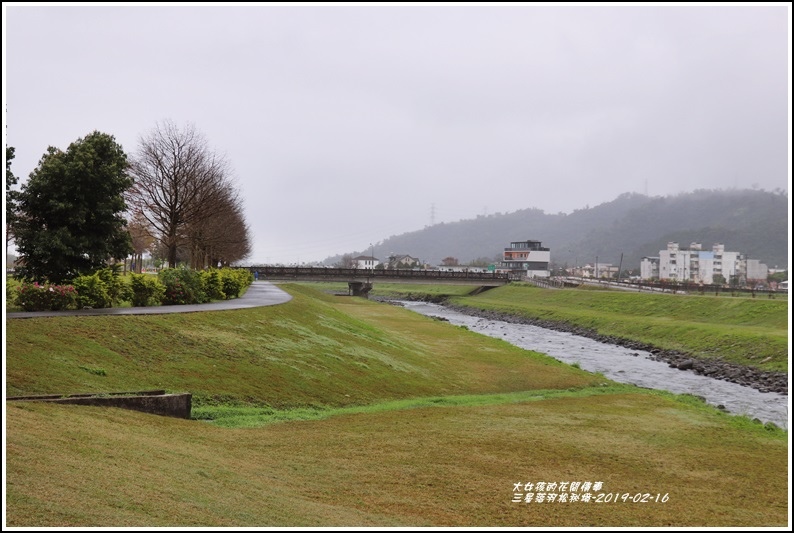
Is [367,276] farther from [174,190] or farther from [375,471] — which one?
[375,471]

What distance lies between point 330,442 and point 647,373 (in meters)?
24.1

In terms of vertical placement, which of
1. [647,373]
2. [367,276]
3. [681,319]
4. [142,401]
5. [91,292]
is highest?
[91,292]

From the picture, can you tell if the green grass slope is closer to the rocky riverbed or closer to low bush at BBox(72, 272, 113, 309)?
the rocky riverbed

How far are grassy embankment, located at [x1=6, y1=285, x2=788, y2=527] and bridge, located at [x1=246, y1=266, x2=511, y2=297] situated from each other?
68.0 m

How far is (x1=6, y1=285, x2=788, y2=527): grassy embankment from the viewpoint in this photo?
9.12 meters

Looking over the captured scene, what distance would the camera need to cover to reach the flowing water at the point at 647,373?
25.1 m

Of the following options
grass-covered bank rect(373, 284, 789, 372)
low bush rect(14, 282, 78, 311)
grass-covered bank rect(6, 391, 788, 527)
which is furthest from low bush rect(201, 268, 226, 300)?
grass-covered bank rect(373, 284, 789, 372)

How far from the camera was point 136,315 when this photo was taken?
22328mm

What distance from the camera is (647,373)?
111ft

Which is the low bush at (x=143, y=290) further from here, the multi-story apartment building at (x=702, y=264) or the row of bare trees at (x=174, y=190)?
the multi-story apartment building at (x=702, y=264)

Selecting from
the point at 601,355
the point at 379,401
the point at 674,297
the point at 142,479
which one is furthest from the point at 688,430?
the point at 674,297

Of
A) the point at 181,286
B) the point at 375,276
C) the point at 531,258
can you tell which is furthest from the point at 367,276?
the point at 531,258

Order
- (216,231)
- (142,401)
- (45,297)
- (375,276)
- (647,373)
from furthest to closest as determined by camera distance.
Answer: (375,276) → (216,231) → (647,373) → (45,297) → (142,401)

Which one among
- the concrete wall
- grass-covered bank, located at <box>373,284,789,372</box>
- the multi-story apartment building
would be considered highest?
the multi-story apartment building
